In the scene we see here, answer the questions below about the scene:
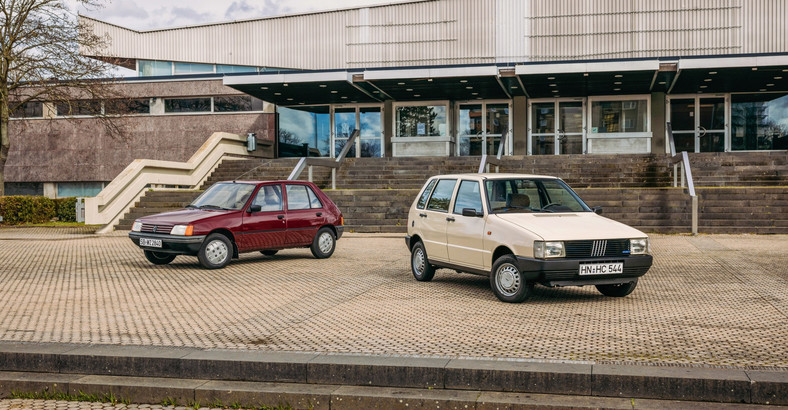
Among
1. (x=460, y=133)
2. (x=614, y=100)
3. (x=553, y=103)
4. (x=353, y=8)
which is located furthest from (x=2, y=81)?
(x=614, y=100)

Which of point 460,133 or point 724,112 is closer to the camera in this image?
point 724,112

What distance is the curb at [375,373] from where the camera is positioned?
510 centimetres

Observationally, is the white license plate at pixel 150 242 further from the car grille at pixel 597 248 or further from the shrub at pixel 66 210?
the shrub at pixel 66 210

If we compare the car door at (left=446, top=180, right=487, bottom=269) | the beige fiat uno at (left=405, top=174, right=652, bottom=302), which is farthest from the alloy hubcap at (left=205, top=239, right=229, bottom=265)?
the car door at (left=446, top=180, right=487, bottom=269)

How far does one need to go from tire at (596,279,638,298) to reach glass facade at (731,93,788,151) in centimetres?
2486

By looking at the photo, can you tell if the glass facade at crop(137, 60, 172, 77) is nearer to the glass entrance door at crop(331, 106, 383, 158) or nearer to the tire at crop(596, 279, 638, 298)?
the glass entrance door at crop(331, 106, 383, 158)

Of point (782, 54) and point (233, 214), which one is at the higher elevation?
point (782, 54)

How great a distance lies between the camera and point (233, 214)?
43.0ft

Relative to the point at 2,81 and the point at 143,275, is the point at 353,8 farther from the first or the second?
the point at 143,275

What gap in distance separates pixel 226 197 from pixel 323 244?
1.96m

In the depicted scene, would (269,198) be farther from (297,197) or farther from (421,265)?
(421,265)

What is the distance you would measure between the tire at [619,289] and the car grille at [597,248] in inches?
18.4

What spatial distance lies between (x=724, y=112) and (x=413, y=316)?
27.6 m

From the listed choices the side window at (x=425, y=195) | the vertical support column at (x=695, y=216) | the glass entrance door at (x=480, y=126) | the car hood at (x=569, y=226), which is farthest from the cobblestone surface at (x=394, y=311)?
the glass entrance door at (x=480, y=126)
